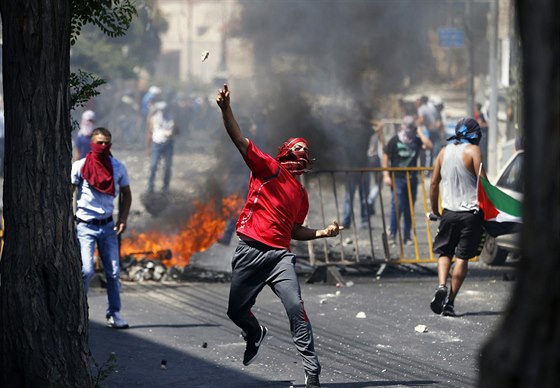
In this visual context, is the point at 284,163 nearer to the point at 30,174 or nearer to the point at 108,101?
the point at 30,174

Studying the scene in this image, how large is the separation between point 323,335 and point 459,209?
68.2 inches

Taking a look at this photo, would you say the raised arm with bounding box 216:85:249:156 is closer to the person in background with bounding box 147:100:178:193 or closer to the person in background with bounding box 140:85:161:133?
the person in background with bounding box 147:100:178:193

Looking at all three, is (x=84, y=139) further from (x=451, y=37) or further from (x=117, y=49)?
(x=117, y=49)

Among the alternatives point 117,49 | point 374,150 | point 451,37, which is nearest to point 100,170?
point 374,150

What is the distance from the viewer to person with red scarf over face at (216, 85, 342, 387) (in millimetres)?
6762

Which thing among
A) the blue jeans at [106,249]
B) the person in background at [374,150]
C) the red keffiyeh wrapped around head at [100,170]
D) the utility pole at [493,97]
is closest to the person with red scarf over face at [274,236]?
the blue jeans at [106,249]

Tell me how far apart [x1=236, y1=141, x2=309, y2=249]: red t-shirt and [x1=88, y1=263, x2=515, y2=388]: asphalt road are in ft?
3.13

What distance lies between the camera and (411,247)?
14.4 meters

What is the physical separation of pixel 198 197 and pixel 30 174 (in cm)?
1017

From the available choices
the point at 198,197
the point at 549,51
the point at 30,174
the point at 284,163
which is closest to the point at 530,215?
the point at 549,51

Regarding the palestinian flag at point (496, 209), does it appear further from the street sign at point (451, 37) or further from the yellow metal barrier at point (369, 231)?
the street sign at point (451, 37)

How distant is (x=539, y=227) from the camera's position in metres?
2.64

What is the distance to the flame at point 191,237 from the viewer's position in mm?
12867

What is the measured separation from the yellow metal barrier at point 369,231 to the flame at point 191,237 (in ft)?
3.49
